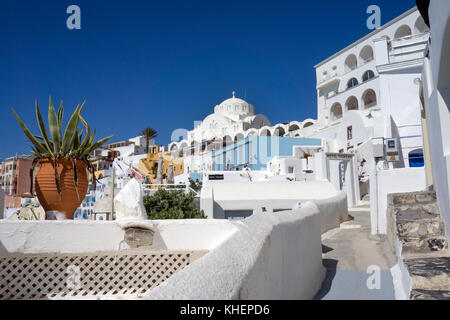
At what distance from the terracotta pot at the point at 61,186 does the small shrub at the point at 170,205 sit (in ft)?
19.7

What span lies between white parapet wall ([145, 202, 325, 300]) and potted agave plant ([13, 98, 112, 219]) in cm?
311

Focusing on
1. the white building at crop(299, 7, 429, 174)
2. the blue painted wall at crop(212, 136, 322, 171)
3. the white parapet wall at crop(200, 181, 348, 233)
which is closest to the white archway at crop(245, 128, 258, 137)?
the white building at crop(299, 7, 429, 174)

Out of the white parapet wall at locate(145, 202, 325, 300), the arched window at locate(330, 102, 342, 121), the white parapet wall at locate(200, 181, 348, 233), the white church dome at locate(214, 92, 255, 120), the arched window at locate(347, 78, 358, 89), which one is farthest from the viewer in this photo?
the white church dome at locate(214, 92, 255, 120)

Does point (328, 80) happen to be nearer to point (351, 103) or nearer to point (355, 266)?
point (351, 103)

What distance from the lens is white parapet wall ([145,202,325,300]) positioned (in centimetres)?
196

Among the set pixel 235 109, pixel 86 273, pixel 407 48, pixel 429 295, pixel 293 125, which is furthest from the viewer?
pixel 235 109

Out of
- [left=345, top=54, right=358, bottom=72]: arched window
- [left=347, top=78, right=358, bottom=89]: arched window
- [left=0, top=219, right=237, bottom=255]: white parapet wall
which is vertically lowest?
[left=0, top=219, right=237, bottom=255]: white parapet wall

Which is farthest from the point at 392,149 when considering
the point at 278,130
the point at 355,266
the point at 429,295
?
the point at 278,130

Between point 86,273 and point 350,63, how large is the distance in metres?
43.5

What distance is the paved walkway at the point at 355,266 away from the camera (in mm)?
4746

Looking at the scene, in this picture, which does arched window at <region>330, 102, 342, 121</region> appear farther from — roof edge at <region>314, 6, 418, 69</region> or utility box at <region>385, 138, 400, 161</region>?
utility box at <region>385, 138, 400, 161</region>

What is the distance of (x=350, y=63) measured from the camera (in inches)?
1684

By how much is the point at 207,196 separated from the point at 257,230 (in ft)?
37.6
